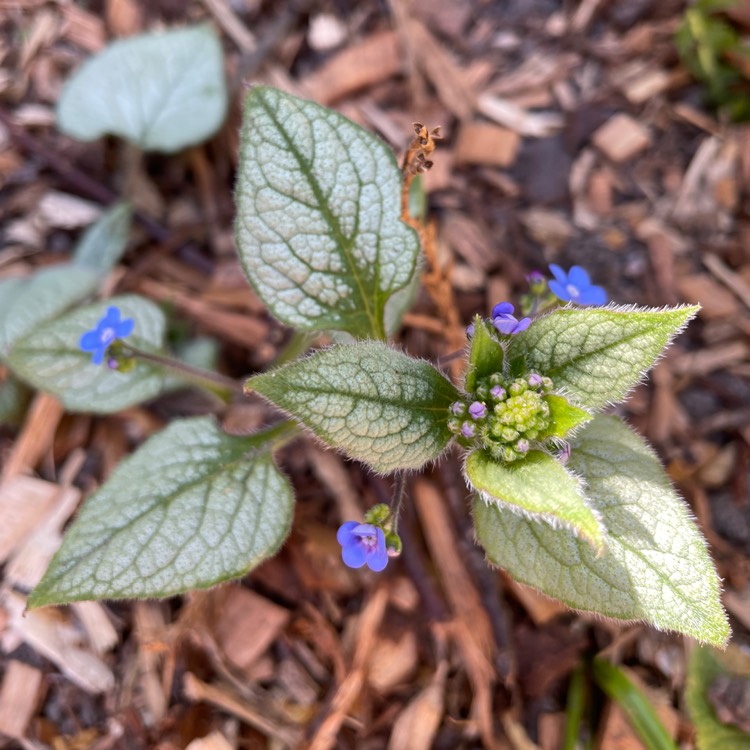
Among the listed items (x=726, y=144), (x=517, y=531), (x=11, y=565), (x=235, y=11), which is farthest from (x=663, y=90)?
(x=11, y=565)

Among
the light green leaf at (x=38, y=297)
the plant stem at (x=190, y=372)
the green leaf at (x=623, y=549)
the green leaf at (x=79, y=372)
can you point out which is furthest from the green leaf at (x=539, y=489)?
the light green leaf at (x=38, y=297)

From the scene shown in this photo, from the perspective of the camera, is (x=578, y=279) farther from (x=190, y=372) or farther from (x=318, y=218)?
(x=190, y=372)

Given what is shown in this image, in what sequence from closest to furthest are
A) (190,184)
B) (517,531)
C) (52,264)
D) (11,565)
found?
(517,531)
(11,565)
(52,264)
(190,184)

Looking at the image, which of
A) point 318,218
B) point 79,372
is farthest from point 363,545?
point 79,372

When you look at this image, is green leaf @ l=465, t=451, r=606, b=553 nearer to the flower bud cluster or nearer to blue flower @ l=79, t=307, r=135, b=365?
the flower bud cluster

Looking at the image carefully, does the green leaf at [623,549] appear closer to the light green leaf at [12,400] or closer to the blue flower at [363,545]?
the blue flower at [363,545]

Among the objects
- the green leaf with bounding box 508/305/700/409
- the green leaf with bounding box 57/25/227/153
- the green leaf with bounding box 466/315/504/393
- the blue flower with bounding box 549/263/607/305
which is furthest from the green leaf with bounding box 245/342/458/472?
the green leaf with bounding box 57/25/227/153

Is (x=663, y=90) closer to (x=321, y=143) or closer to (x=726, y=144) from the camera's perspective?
(x=726, y=144)
